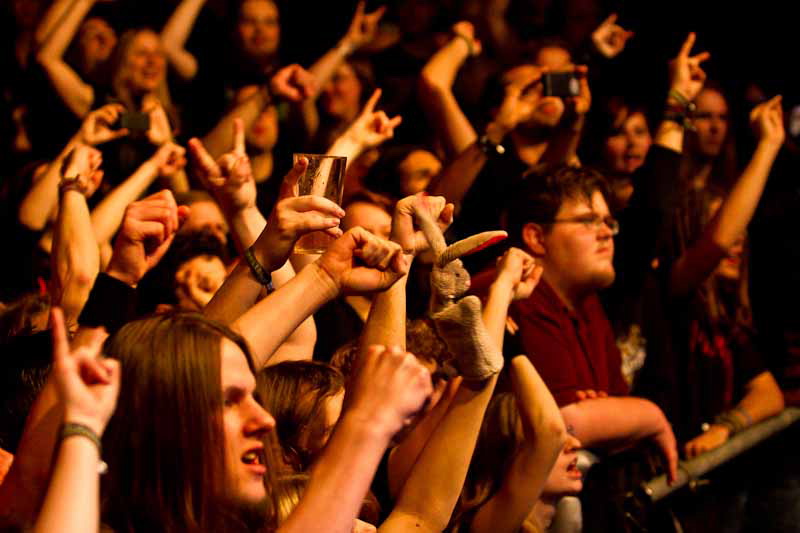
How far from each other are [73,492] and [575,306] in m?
2.14

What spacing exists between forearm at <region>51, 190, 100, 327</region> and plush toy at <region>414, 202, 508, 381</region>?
0.86m

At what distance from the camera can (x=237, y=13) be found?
16.0 feet

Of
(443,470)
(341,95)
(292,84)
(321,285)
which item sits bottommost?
(341,95)

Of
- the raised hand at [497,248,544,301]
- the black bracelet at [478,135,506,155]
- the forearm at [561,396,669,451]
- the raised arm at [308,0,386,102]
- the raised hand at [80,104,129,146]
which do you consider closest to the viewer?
the raised hand at [497,248,544,301]

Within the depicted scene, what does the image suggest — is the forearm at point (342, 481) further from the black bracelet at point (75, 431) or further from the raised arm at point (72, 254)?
the raised arm at point (72, 254)

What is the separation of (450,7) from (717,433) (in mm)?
2842

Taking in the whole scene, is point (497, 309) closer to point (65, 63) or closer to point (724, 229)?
point (724, 229)

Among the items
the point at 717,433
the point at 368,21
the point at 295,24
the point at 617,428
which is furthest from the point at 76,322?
the point at 295,24

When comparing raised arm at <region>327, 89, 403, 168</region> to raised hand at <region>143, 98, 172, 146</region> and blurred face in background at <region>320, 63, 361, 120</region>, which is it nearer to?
raised hand at <region>143, 98, 172, 146</region>

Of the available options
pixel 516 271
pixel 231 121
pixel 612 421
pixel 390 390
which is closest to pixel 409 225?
pixel 516 271

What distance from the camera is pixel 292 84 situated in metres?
3.94

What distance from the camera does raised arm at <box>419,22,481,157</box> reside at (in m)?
3.98

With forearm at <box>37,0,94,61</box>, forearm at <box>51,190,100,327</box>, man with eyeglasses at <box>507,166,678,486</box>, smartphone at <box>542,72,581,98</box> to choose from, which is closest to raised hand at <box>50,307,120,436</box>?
forearm at <box>51,190,100,327</box>

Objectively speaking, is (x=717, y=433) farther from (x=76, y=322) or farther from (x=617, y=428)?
(x=76, y=322)
